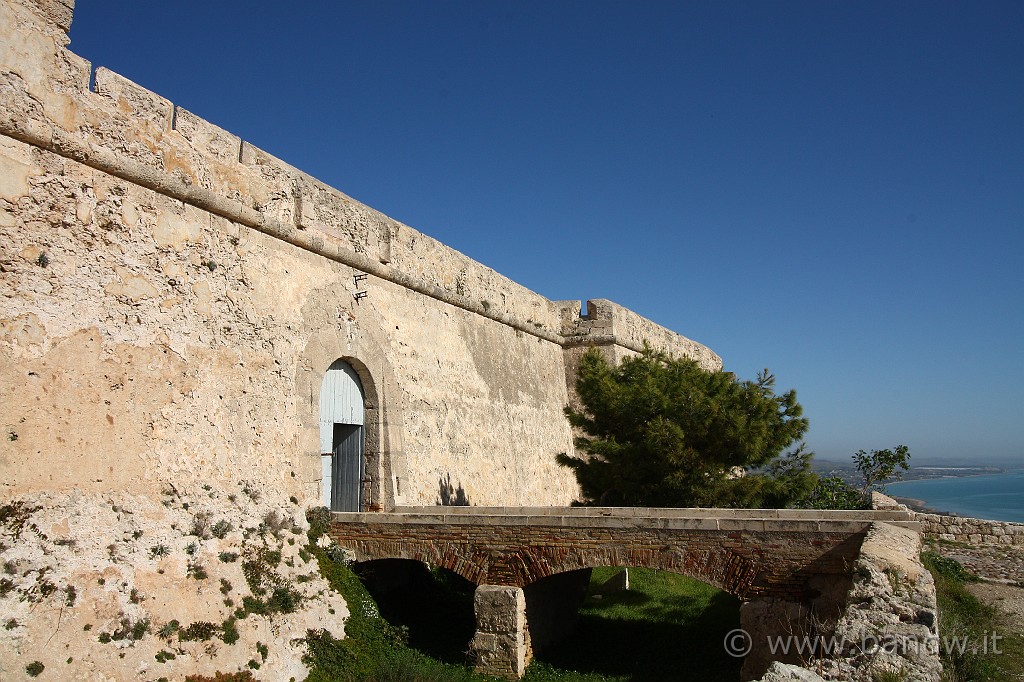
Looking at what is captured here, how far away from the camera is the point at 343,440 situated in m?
10.1

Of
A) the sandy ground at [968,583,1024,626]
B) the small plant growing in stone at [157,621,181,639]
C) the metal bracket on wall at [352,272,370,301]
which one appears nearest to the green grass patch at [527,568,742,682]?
the sandy ground at [968,583,1024,626]

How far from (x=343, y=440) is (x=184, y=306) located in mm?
3123

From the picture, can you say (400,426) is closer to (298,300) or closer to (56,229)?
(298,300)

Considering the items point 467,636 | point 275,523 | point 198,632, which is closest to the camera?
point 198,632

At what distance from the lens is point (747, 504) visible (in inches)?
401

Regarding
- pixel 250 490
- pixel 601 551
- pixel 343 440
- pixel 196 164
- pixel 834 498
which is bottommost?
pixel 601 551

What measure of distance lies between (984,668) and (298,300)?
7625 mm

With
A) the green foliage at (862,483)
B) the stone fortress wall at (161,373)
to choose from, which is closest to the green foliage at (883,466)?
the green foliage at (862,483)

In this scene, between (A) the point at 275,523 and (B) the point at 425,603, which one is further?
(B) the point at 425,603

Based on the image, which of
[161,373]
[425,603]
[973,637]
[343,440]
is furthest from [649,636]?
[161,373]

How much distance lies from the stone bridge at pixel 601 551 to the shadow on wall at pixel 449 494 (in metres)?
2.73

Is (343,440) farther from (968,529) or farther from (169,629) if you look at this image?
(968,529)

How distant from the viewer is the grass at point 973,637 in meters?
5.69

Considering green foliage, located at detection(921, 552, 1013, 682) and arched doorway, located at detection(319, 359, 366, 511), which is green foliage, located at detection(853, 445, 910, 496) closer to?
green foliage, located at detection(921, 552, 1013, 682)
